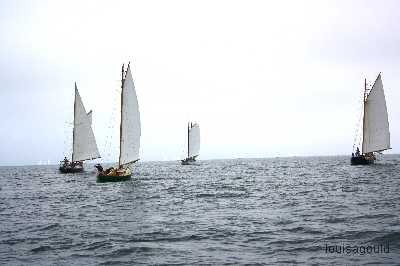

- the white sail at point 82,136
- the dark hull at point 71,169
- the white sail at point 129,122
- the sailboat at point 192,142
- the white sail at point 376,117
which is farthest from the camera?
the sailboat at point 192,142

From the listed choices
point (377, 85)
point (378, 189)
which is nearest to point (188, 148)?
point (377, 85)

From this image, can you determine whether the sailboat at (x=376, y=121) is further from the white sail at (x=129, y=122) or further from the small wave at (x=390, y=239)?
the small wave at (x=390, y=239)

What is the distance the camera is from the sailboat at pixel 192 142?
147375 mm

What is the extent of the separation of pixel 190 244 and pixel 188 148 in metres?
131

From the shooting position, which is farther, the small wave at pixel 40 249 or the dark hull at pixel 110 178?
the dark hull at pixel 110 178

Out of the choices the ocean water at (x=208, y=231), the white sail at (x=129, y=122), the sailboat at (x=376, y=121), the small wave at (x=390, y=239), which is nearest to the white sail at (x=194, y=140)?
the sailboat at (x=376, y=121)

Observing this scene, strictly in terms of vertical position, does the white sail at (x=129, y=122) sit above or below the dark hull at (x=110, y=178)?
above

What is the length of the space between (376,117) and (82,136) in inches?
2096

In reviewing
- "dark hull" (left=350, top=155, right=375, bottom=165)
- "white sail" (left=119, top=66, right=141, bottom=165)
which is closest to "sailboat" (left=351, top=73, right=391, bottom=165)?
"dark hull" (left=350, top=155, right=375, bottom=165)

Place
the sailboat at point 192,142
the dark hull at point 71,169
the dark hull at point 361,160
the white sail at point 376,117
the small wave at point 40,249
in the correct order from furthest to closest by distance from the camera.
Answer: the sailboat at point 192,142 → the dark hull at point 71,169 → the dark hull at point 361,160 → the white sail at point 376,117 → the small wave at point 40,249

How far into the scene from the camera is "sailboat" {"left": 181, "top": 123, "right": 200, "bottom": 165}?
147375mm

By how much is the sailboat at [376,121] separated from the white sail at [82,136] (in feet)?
163

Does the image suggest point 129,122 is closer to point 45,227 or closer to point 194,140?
point 45,227

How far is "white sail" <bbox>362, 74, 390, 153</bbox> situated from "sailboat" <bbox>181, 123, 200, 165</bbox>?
2938 inches
